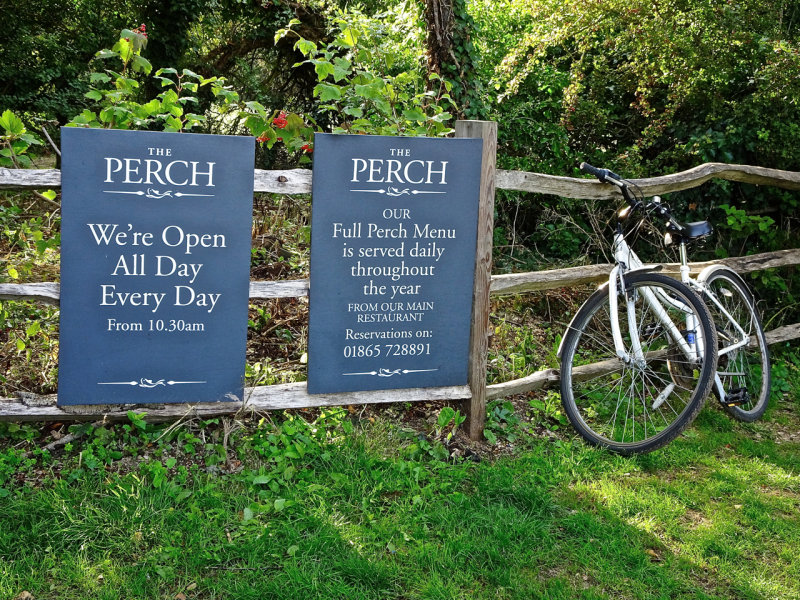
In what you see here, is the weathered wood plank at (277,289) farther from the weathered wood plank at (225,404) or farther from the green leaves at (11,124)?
the green leaves at (11,124)

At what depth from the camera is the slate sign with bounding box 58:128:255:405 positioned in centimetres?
324

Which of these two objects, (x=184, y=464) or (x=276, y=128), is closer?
(x=184, y=464)

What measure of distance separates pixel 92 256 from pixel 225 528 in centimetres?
135

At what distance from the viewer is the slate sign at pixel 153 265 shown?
324cm

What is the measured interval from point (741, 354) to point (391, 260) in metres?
2.49

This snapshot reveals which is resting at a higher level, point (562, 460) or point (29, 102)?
point (29, 102)

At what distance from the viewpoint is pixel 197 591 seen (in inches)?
109

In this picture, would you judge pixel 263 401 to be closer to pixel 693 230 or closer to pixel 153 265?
pixel 153 265

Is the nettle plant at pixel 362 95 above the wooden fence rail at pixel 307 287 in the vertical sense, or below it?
above

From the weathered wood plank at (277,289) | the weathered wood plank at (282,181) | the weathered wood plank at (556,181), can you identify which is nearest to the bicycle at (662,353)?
the weathered wood plank at (556,181)

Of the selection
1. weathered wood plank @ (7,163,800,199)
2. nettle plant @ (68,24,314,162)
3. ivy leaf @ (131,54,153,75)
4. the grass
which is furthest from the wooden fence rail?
ivy leaf @ (131,54,153,75)

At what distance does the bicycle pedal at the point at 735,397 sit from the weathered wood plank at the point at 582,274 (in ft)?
2.58

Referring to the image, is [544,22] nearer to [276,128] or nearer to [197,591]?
[276,128]

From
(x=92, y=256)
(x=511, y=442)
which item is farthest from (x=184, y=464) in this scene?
(x=511, y=442)
